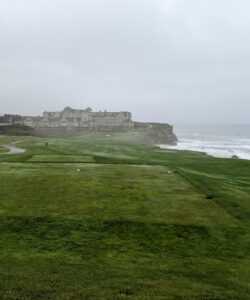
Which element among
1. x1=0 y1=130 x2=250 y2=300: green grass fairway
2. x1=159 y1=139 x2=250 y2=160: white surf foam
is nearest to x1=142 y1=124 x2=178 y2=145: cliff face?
x1=159 y1=139 x2=250 y2=160: white surf foam

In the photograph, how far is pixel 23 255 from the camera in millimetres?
10539

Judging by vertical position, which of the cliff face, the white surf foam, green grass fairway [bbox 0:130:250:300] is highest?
the cliff face

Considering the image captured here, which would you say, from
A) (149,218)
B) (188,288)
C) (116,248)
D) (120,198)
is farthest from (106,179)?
(188,288)

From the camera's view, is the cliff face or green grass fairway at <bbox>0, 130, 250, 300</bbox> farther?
the cliff face

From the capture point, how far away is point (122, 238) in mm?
12562

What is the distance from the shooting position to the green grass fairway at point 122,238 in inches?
328

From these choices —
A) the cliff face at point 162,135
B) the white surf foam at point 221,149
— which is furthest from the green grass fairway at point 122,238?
the cliff face at point 162,135

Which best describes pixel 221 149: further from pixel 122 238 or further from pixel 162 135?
pixel 122 238

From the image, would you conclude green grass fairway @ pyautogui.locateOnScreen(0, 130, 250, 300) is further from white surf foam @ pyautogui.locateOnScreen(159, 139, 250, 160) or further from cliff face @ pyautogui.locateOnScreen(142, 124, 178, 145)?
cliff face @ pyautogui.locateOnScreen(142, 124, 178, 145)

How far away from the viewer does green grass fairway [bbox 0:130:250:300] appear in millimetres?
8344

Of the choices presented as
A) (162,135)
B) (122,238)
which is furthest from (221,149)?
(122,238)

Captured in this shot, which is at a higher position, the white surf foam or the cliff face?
the cliff face

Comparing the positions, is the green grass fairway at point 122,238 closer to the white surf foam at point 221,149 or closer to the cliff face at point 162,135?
the white surf foam at point 221,149

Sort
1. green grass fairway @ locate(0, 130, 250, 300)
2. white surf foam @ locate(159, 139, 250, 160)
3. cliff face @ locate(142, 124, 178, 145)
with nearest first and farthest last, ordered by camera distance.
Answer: green grass fairway @ locate(0, 130, 250, 300) → white surf foam @ locate(159, 139, 250, 160) → cliff face @ locate(142, 124, 178, 145)
